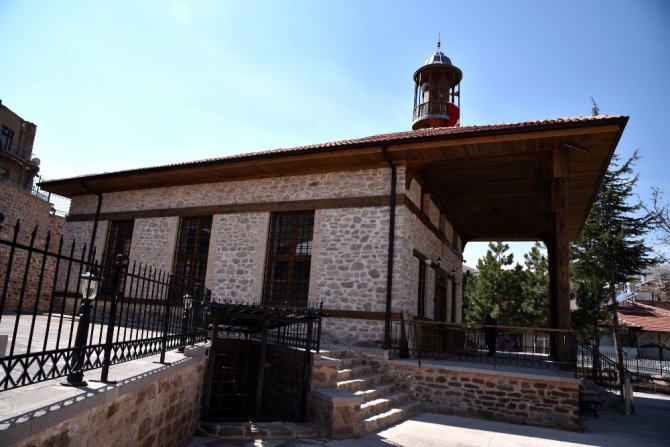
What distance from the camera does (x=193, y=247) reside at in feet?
41.5

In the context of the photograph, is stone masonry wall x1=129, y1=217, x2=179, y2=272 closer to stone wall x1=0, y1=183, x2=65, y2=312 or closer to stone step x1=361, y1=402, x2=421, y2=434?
stone wall x1=0, y1=183, x2=65, y2=312

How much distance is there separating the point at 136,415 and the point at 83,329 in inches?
41.0

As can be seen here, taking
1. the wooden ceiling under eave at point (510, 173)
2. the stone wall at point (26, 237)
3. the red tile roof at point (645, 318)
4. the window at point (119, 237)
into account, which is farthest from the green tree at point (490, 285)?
the stone wall at point (26, 237)

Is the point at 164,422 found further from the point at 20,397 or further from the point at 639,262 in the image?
the point at 639,262

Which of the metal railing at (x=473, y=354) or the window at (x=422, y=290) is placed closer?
the metal railing at (x=473, y=354)

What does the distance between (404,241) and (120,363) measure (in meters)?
6.78

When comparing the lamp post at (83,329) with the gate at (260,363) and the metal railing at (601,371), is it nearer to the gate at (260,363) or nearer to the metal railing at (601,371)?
the gate at (260,363)

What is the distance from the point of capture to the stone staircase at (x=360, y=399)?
6.34 meters

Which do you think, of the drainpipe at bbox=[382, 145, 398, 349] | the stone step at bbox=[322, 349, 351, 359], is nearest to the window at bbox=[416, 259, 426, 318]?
the drainpipe at bbox=[382, 145, 398, 349]

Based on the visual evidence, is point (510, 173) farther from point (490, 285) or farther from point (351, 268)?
point (490, 285)

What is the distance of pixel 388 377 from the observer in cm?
881

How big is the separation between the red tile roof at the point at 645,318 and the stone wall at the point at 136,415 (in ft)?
61.0

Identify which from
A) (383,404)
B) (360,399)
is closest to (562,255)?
(383,404)

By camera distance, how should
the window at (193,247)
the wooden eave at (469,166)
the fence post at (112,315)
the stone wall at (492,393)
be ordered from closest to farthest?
the fence post at (112,315) → the stone wall at (492,393) → the wooden eave at (469,166) → the window at (193,247)
